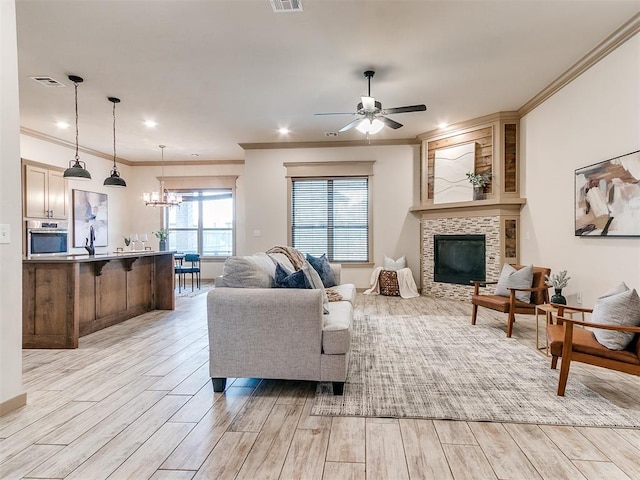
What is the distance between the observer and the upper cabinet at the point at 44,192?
6211mm

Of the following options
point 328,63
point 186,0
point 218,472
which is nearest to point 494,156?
point 328,63

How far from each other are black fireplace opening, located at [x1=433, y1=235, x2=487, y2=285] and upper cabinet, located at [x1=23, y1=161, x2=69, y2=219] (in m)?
7.19

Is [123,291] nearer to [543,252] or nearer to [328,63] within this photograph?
[328,63]

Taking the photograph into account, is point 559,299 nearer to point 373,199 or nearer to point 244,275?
point 244,275

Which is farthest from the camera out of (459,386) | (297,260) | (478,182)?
(478,182)

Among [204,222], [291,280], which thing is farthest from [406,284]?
[204,222]

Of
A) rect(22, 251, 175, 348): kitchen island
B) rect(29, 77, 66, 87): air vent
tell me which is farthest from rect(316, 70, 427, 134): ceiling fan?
rect(29, 77, 66, 87): air vent

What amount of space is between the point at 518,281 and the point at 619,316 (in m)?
1.84

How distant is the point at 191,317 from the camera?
510cm

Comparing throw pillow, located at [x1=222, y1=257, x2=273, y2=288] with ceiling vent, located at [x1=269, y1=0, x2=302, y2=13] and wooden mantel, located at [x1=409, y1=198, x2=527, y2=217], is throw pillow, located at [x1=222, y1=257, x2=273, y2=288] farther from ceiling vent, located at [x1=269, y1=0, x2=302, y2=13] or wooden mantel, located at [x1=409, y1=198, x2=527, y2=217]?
wooden mantel, located at [x1=409, y1=198, x2=527, y2=217]

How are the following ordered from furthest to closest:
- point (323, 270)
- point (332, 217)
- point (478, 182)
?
point (332, 217) < point (478, 182) < point (323, 270)

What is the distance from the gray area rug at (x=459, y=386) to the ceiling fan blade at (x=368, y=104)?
2547 mm

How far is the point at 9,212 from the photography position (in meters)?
2.34

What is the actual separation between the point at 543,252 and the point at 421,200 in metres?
2.44
